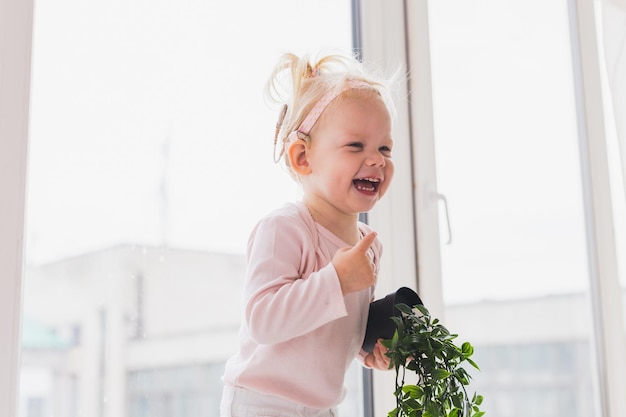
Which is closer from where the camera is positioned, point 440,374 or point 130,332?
point 440,374

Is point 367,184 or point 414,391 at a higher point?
point 367,184

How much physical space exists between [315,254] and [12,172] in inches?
18.5

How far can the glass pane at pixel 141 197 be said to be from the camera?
4.26 ft

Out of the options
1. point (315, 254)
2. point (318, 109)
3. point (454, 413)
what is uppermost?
point (318, 109)

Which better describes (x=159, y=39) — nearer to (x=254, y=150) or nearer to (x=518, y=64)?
(x=254, y=150)

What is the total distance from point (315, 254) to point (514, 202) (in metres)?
1.02

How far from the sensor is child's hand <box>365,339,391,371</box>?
124cm

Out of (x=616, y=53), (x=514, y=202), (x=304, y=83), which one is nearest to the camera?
(x=304, y=83)

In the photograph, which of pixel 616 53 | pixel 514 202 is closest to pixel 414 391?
pixel 514 202

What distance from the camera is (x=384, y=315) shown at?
1.20 metres

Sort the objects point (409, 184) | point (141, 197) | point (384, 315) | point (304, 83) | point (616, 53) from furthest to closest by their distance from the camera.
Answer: point (616, 53) → point (409, 184) → point (141, 197) → point (304, 83) → point (384, 315)

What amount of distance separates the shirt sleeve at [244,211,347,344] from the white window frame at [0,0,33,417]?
0.35 metres

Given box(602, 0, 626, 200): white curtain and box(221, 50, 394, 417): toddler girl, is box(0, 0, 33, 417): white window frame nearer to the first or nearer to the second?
box(221, 50, 394, 417): toddler girl

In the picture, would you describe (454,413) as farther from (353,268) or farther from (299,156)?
(299,156)
